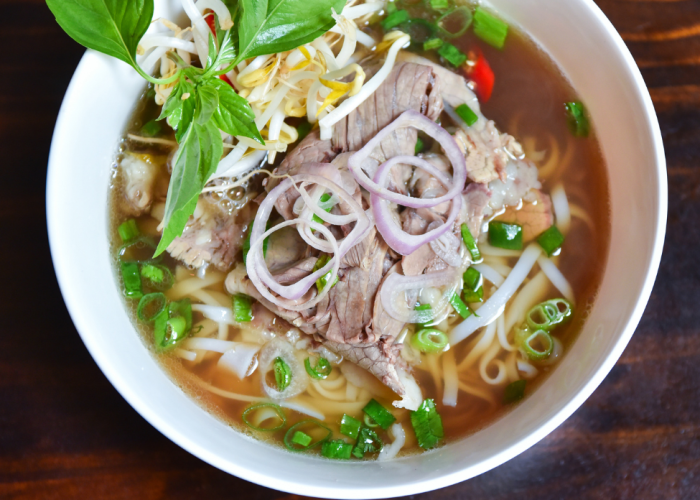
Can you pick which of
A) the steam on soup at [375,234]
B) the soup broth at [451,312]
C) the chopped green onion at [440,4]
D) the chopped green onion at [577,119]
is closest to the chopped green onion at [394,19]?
the steam on soup at [375,234]

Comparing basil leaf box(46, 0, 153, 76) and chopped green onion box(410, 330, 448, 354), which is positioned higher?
basil leaf box(46, 0, 153, 76)

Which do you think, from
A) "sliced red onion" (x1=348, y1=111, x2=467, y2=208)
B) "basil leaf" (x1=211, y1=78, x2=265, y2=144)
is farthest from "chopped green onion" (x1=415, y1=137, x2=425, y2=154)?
"basil leaf" (x1=211, y1=78, x2=265, y2=144)

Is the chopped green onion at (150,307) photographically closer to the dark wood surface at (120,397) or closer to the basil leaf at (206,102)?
the dark wood surface at (120,397)

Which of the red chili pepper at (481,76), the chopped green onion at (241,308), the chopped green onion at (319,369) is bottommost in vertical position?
the chopped green onion at (319,369)

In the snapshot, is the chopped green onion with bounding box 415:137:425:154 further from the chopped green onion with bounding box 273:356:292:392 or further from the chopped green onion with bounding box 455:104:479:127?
the chopped green onion with bounding box 273:356:292:392

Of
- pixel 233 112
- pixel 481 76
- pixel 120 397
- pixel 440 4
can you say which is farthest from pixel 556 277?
pixel 120 397

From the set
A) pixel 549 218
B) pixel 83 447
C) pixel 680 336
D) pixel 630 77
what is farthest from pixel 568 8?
pixel 83 447
